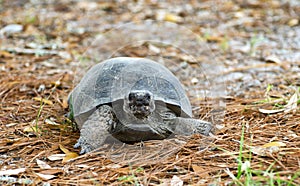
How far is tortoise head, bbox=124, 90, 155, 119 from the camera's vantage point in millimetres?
2512

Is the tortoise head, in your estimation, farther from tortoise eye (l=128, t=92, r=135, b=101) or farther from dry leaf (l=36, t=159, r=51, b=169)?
dry leaf (l=36, t=159, r=51, b=169)

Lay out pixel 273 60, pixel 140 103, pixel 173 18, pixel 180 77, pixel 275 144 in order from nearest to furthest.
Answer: pixel 140 103
pixel 275 144
pixel 180 77
pixel 273 60
pixel 173 18

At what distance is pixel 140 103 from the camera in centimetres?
251

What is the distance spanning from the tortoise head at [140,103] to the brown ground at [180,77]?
285mm

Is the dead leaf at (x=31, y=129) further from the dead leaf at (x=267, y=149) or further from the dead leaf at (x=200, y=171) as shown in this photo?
the dead leaf at (x=267, y=149)

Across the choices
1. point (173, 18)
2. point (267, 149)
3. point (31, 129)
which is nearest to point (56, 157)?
point (31, 129)

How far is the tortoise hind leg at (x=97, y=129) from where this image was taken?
2693 mm

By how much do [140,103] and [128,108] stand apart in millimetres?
112

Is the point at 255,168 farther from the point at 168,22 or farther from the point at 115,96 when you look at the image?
the point at 168,22

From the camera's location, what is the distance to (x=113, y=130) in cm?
275

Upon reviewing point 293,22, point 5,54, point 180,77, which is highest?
point 293,22

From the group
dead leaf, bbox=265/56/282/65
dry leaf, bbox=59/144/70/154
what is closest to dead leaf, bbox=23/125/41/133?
dry leaf, bbox=59/144/70/154

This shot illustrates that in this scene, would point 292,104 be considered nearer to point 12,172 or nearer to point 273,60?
point 273,60

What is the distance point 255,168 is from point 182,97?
78cm
